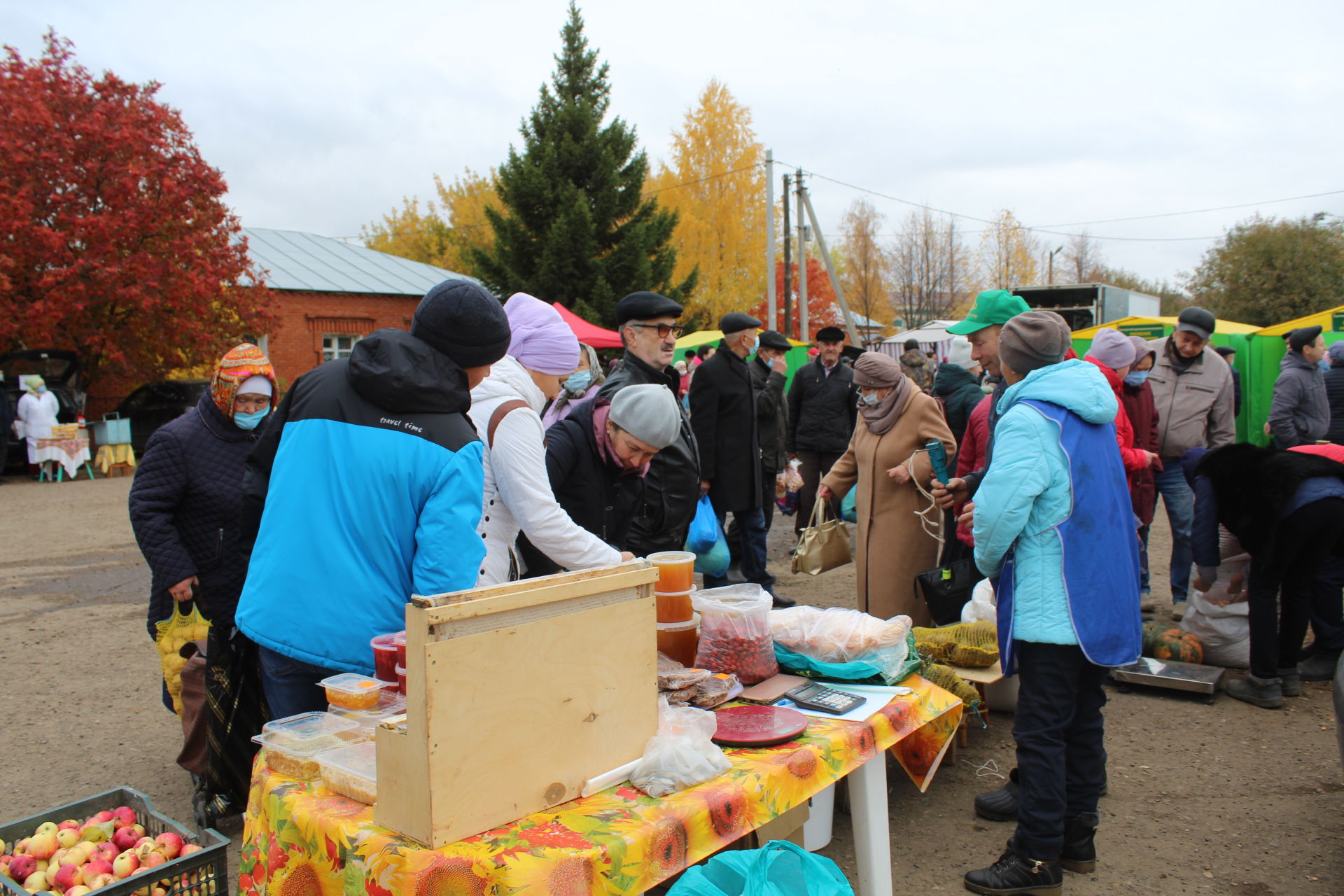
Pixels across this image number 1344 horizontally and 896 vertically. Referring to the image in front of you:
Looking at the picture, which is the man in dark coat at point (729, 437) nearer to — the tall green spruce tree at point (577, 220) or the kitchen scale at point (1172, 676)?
the kitchen scale at point (1172, 676)

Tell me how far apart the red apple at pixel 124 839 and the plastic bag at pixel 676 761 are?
165 centimetres

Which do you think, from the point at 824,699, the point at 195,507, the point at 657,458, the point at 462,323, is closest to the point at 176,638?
the point at 195,507

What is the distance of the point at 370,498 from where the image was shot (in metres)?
2.21

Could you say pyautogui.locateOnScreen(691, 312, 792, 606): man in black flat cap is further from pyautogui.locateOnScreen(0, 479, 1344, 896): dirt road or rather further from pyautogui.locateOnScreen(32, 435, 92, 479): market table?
pyautogui.locateOnScreen(32, 435, 92, 479): market table

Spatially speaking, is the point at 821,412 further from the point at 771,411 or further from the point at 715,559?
the point at 715,559

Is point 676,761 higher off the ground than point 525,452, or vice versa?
point 525,452

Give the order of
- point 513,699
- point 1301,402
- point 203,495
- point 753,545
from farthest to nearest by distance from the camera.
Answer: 1. point 1301,402
2. point 753,545
3. point 203,495
4. point 513,699

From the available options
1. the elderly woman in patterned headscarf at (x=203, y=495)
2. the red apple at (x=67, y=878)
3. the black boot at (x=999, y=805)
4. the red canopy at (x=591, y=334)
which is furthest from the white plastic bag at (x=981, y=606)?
the red canopy at (x=591, y=334)

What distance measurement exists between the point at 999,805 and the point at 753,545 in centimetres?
322

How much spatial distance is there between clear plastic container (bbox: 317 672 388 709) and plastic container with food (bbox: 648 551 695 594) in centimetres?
78

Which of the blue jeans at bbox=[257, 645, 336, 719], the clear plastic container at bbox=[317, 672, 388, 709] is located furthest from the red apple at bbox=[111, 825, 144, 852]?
the clear plastic container at bbox=[317, 672, 388, 709]

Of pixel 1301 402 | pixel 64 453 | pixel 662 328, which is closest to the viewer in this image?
pixel 662 328

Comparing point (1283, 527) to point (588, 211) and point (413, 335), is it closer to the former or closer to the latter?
point (413, 335)

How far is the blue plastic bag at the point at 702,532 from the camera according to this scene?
15.8 ft
